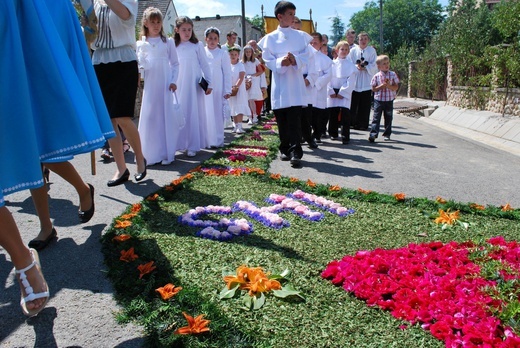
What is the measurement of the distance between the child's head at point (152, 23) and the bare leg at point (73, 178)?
3.73 meters

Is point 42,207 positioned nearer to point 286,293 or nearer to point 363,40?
point 286,293

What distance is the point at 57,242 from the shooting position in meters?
3.63

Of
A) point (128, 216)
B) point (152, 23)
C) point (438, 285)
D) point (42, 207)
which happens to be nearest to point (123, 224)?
point (128, 216)

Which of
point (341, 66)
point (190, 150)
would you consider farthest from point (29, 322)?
point (341, 66)

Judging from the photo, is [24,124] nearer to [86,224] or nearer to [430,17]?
[86,224]

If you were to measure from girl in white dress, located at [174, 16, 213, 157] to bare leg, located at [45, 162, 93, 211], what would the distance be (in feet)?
14.3

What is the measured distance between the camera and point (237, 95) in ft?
41.8

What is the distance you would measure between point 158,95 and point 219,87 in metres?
3.07

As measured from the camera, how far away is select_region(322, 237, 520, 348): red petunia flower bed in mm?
2320

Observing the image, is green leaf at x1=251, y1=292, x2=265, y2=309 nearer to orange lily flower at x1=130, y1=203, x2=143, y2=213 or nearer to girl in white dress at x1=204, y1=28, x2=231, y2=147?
orange lily flower at x1=130, y1=203, x2=143, y2=213

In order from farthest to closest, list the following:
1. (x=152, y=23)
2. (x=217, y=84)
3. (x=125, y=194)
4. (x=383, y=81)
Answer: (x=383, y=81)
(x=217, y=84)
(x=152, y=23)
(x=125, y=194)

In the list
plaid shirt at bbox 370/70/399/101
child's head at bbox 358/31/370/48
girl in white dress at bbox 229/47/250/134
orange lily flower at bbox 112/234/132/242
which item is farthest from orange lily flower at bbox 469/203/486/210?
child's head at bbox 358/31/370/48

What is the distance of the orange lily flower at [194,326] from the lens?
2260 mm

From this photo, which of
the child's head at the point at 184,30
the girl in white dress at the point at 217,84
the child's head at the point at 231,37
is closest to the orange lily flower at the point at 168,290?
the child's head at the point at 184,30
